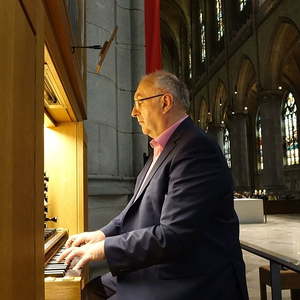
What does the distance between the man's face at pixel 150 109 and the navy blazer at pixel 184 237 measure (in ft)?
0.61

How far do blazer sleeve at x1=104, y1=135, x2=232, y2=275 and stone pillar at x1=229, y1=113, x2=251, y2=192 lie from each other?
24.3 meters

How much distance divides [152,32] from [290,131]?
22.8 metres

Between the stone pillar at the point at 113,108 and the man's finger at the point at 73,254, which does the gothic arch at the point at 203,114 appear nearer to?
the stone pillar at the point at 113,108

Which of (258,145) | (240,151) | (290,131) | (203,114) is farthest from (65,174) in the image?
(203,114)

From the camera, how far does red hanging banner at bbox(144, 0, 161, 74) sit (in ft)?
19.9

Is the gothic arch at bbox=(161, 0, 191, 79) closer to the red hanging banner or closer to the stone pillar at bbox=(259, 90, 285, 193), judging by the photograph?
the stone pillar at bbox=(259, 90, 285, 193)

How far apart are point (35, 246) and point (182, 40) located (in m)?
37.5

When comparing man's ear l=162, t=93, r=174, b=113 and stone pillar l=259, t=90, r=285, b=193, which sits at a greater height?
stone pillar l=259, t=90, r=285, b=193

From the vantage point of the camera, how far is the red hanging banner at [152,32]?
6074 millimetres

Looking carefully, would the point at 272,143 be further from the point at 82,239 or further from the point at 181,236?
the point at 181,236

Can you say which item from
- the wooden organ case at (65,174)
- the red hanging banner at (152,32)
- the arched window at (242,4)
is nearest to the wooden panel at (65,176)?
the wooden organ case at (65,174)

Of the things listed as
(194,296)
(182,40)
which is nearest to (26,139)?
(194,296)

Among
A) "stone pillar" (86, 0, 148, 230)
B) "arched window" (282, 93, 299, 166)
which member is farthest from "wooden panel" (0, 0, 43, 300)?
"arched window" (282, 93, 299, 166)

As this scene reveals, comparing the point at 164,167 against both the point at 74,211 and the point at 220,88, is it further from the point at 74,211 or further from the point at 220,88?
the point at 220,88
